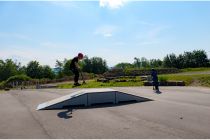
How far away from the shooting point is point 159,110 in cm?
1055

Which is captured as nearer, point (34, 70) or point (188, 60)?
point (188, 60)

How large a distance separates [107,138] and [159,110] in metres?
4.34

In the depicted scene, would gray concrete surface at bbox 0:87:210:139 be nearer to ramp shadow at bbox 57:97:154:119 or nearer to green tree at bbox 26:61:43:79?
ramp shadow at bbox 57:97:154:119

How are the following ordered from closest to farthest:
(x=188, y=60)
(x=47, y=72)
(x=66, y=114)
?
1. (x=66, y=114)
2. (x=188, y=60)
3. (x=47, y=72)

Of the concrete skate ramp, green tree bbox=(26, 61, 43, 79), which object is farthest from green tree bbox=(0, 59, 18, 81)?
the concrete skate ramp

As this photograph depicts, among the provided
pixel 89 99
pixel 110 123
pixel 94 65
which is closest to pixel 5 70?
pixel 94 65

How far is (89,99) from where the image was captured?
1262cm

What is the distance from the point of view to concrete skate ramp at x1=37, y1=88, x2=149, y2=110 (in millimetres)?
12016

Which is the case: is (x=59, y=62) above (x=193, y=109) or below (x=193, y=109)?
above

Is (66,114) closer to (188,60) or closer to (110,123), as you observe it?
(110,123)

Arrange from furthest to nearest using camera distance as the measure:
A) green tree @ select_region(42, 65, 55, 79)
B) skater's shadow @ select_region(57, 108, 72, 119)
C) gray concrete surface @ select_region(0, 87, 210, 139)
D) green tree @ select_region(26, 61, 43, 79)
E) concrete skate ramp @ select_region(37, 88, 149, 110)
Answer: green tree @ select_region(26, 61, 43, 79) < green tree @ select_region(42, 65, 55, 79) < concrete skate ramp @ select_region(37, 88, 149, 110) < skater's shadow @ select_region(57, 108, 72, 119) < gray concrete surface @ select_region(0, 87, 210, 139)

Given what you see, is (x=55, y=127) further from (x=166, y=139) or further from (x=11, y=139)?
(x=166, y=139)

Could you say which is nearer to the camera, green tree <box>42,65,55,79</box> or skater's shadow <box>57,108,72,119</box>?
skater's shadow <box>57,108,72,119</box>

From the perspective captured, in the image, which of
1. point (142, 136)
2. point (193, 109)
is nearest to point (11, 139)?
point (142, 136)
